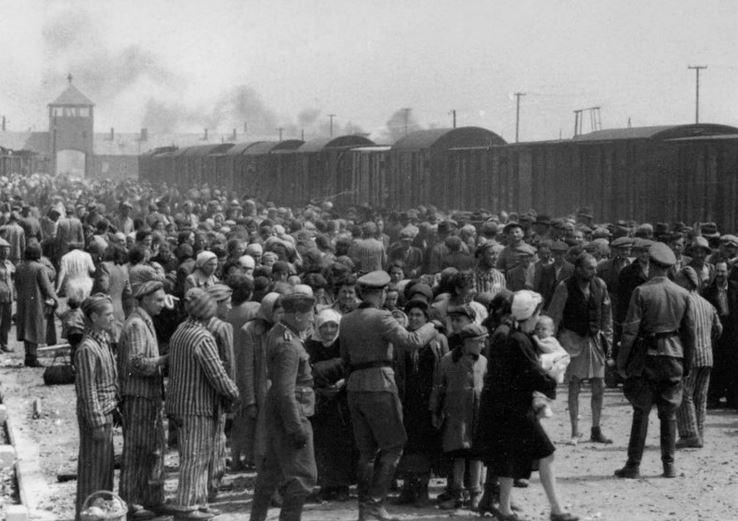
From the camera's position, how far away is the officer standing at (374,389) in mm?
8703

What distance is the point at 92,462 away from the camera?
8781mm

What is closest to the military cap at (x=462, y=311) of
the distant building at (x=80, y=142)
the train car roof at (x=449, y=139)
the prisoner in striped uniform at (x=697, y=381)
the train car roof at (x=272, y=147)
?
the prisoner in striped uniform at (x=697, y=381)

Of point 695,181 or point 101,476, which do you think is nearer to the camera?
point 101,476

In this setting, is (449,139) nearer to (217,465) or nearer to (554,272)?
(554,272)

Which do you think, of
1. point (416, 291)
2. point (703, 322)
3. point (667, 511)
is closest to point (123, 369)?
point (416, 291)

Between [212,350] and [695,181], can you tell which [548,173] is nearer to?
[695,181]

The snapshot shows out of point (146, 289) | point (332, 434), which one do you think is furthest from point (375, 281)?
point (146, 289)

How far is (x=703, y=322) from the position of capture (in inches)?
439

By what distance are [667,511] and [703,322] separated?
2.54 m

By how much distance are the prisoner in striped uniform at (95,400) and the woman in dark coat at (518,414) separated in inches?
102

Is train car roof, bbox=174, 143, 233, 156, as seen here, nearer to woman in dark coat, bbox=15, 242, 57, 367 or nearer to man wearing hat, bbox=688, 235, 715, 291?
woman in dark coat, bbox=15, 242, 57, 367

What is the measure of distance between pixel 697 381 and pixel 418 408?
11.0 feet

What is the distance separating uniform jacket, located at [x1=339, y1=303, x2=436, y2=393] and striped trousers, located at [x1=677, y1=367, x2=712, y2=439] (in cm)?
359

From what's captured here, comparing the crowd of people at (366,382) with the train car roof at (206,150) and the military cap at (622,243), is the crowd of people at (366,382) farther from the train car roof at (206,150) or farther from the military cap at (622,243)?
the train car roof at (206,150)
